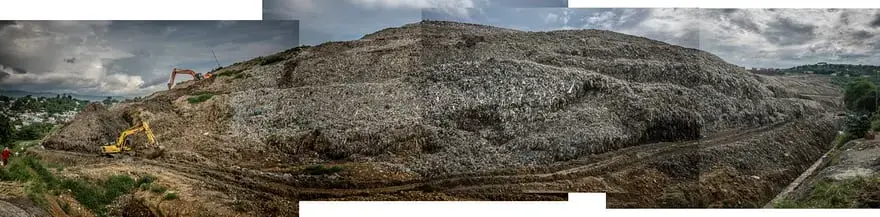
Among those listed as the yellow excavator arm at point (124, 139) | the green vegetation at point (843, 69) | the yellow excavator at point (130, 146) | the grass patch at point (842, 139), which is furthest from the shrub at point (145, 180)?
the grass patch at point (842, 139)

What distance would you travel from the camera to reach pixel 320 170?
10539mm

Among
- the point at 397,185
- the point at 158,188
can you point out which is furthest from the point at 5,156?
the point at 397,185

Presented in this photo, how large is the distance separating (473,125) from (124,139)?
14.3ft

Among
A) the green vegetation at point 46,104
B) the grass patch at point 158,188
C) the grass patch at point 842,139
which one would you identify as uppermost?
the green vegetation at point 46,104

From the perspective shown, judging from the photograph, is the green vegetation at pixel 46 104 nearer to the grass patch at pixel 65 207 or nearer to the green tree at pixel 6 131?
the green tree at pixel 6 131

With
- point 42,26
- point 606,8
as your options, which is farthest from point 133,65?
point 606,8

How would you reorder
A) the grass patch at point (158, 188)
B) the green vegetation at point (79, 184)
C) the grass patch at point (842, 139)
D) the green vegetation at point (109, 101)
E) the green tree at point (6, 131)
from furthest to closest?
the green vegetation at point (109, 101)
the green tree at point (6, 131)
the grass patch at point (842, 139)
the grass patch at point (158, 188)
the green vegetation at point (79, 184)

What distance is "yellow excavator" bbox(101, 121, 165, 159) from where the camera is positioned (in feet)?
35.1

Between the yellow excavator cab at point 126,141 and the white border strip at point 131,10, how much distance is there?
1.39 metres

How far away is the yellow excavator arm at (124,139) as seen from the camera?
10.7m

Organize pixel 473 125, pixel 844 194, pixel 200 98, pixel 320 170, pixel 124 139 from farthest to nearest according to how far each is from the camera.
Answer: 1. pixel 200 98
2. pixel 124 139
3. pixel 473 125
4. pixel 320 170
5. pixel 844 194

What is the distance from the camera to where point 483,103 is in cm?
1066

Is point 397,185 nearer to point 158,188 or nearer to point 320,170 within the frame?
point 320,170

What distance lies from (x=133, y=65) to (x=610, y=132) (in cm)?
605
